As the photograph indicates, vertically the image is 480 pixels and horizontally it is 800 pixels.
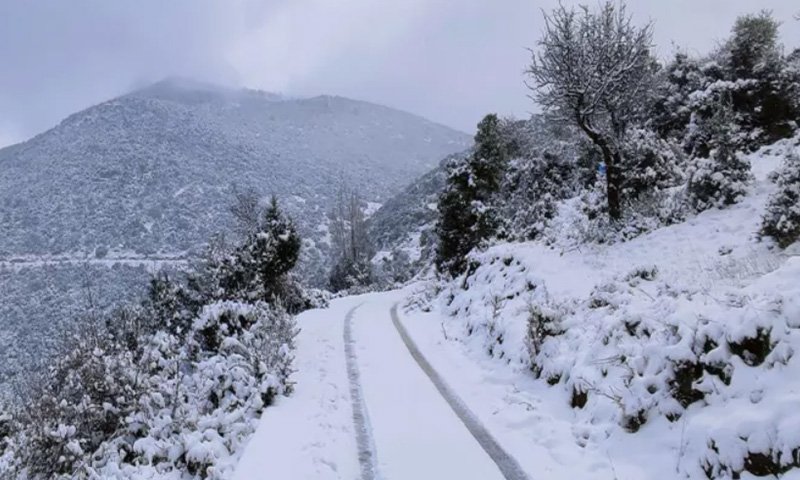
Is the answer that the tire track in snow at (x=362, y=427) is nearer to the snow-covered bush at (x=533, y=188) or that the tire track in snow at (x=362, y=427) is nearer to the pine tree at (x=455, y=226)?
the snow-covered bush at (x=533, y=188)

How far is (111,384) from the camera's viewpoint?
10.4 meters

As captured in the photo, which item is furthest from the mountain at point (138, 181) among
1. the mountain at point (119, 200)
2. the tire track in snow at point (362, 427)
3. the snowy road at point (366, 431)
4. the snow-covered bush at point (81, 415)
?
the snowy road at point (366, 431)

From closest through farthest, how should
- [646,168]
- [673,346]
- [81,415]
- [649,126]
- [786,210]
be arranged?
[673,346]
[81,415]
[786,210]
[646,168]
[649,126]

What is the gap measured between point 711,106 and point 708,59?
644 cm

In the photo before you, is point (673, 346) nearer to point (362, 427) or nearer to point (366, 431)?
point (366, 431)

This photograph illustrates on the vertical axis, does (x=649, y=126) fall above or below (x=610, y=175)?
above

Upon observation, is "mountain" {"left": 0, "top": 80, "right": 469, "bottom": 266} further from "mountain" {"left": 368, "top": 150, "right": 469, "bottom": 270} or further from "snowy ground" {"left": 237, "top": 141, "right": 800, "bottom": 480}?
"snowy ground" {"left": 237, "top": 141, "right": 800, "bottom": 480}

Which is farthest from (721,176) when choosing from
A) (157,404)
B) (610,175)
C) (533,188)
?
(533,188)

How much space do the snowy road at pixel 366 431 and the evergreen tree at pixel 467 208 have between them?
15017 millimetres

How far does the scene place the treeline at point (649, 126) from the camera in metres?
14.6

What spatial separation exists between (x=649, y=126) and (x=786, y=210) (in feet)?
56.2

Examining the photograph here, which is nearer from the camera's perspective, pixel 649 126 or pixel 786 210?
pixel 786 210

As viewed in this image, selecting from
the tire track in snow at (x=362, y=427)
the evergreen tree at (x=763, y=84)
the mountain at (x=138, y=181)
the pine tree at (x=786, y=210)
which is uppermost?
the mountain at (x=138, y=181)

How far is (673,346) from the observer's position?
662 centimetres
